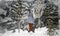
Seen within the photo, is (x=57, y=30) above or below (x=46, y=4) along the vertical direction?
below

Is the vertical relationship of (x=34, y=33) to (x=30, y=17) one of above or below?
below

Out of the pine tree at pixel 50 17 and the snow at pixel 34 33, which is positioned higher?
the pine tree at pixel 50 17

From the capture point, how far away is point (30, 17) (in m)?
2.09

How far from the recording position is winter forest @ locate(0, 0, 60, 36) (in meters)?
2.08

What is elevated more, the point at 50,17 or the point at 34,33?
the point at 50,17

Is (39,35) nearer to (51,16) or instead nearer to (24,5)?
(51,16)

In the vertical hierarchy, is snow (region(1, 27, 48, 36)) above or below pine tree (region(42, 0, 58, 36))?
below

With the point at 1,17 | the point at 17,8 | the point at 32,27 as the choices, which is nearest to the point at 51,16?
the point at 32,27

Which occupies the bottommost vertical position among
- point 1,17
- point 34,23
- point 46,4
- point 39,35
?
point 39,35

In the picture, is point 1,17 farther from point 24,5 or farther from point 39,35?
point 39,35

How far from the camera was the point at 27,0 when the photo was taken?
209 centimetres

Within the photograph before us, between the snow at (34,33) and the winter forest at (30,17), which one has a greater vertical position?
the winter forest at (30,17)

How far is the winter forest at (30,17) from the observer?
2.08 meters

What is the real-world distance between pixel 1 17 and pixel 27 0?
462 millimetres
